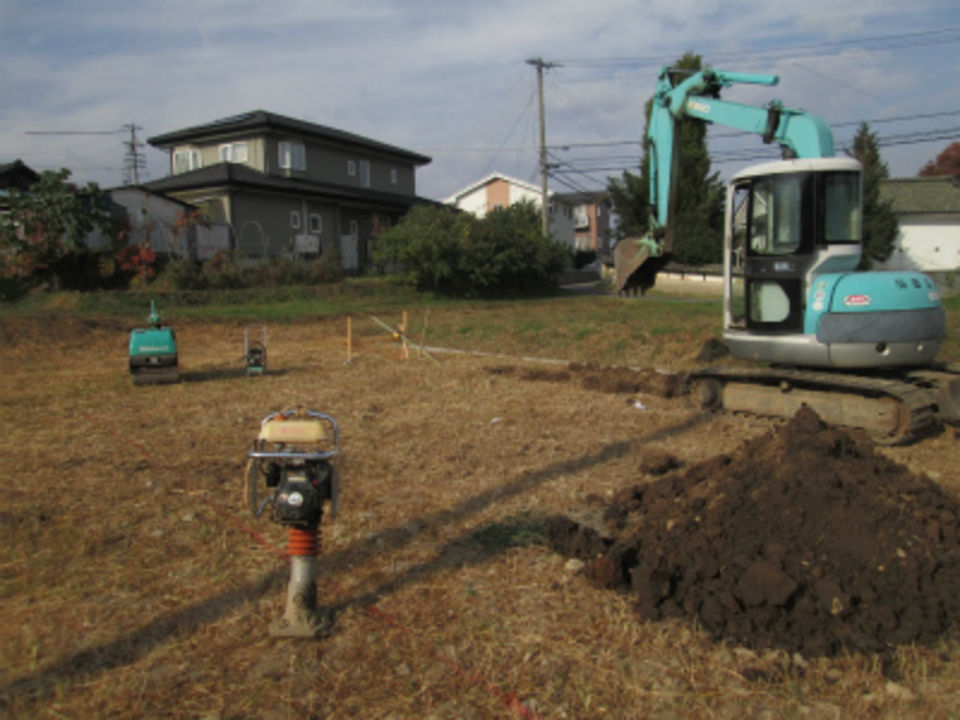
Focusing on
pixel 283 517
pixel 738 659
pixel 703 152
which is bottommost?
pixel 738 659

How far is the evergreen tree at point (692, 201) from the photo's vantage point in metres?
37.9

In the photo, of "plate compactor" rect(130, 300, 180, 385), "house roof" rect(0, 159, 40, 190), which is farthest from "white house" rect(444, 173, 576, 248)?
"plate compactor" rect(130, 300, 180, 385)

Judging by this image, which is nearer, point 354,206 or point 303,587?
point 303,587

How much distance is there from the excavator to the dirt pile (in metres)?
2.70

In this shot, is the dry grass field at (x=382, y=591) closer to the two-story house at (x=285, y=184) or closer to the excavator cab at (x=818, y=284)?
the excavator cab at (x=818, y=284)

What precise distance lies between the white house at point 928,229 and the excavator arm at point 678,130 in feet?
133

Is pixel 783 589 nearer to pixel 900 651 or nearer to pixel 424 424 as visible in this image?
pixel 900 651

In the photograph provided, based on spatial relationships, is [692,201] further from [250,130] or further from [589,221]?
[589,221]

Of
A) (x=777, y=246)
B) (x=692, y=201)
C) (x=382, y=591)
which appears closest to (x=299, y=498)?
(x=382, y=591)

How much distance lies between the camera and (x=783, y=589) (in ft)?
12.1

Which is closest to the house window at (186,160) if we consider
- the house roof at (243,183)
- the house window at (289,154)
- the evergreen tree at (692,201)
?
the house roof at (243,183)

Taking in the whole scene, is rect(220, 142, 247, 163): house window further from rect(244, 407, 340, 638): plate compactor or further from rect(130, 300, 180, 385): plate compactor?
rect(244, 407, 340, 638): plate compactor

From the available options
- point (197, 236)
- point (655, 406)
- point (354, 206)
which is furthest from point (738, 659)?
point (354, 206)

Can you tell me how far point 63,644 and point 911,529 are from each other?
431 centimetres
